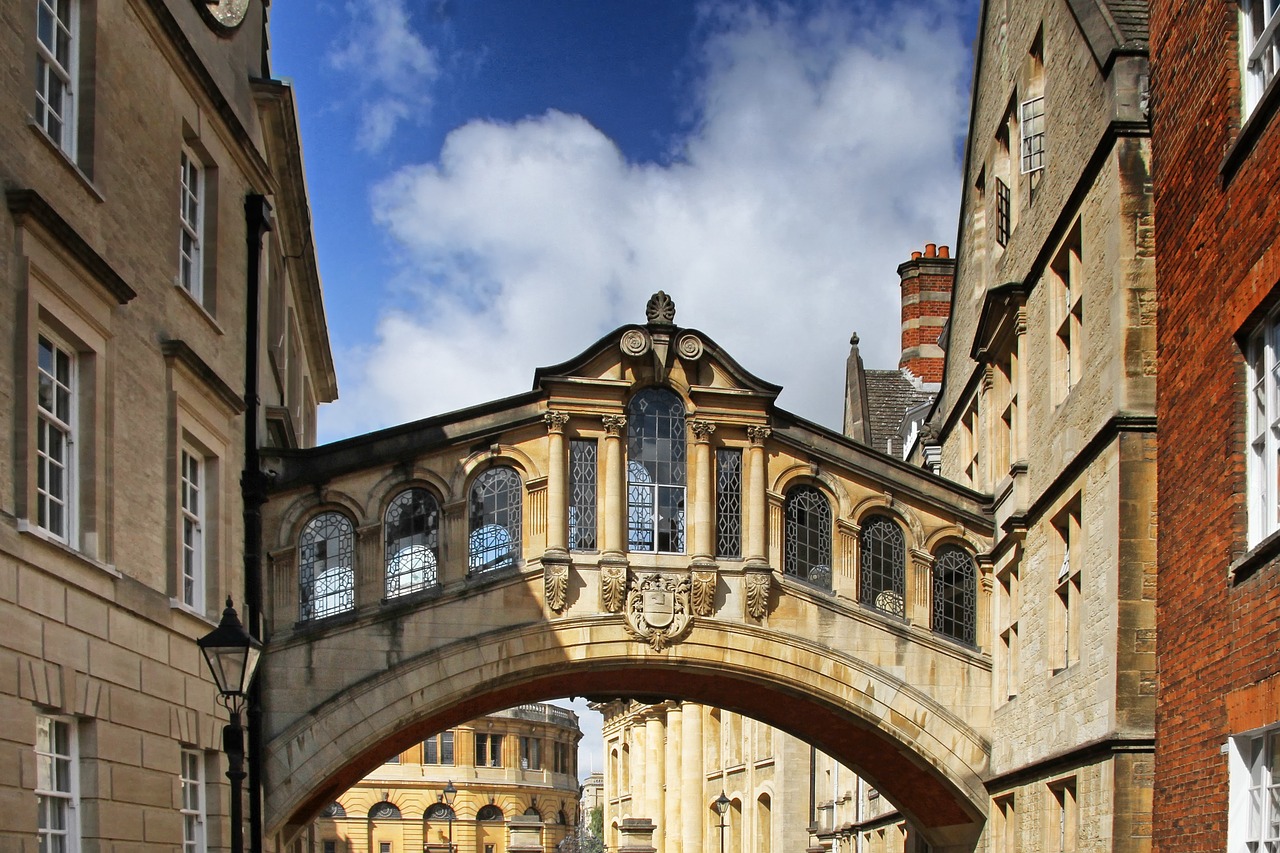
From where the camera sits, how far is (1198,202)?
1127 cm

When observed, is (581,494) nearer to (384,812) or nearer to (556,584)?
(556,584)

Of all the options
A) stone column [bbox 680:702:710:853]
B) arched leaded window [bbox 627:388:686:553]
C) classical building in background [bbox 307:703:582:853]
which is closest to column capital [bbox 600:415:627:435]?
arched leaded window [bbox 627:388:686:553]

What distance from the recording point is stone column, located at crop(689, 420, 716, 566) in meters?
18.9

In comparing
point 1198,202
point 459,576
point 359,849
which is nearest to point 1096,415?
point 1198,202

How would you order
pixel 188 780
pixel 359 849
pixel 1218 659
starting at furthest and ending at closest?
pixel 359 849, pixel 188 780, pixel 1218 659

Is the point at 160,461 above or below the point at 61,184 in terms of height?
below

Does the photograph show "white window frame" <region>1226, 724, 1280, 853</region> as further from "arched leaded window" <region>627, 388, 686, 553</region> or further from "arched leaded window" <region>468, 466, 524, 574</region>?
"arched leaded window" <region>468, 466, 524, 574</region>

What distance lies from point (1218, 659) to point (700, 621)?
8.94 meters

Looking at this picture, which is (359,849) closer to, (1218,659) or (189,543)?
(189,543)

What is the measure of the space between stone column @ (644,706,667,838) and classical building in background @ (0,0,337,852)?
3475 cm

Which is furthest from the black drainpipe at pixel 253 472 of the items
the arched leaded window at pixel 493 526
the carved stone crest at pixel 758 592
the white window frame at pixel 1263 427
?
the white window frame at pixel 1263 427

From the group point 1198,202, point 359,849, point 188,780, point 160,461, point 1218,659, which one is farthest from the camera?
point 359,849

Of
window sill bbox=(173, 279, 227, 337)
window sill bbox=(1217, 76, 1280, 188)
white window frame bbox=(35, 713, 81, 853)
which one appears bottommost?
white window frame bbox=(35, 713, 81, 853)

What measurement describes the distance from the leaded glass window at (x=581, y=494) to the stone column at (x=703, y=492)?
1.13 meters
